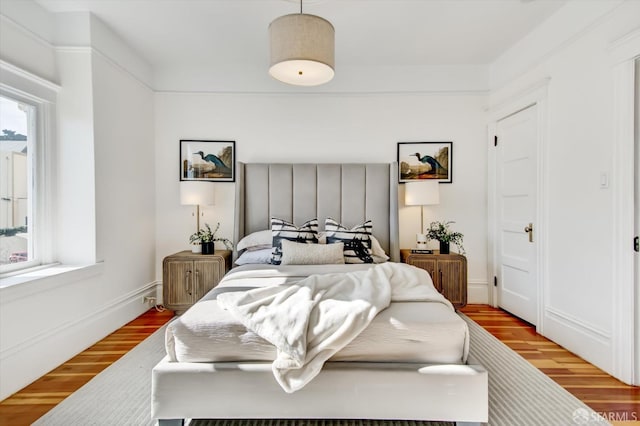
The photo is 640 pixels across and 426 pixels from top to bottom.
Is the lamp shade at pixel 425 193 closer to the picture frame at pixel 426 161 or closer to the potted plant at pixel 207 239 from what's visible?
the picture frame at pixel 426 161

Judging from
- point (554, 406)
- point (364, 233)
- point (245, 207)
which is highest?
point (245, 207)

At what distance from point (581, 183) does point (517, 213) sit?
0.88 metres

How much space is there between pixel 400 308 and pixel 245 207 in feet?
7.77

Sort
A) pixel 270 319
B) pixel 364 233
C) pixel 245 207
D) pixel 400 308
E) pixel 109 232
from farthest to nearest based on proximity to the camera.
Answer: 1. pixel 245 207
2. pixel 364 233
3. pixel 109 232
4. pixel 400 308
5. pixel 270 319

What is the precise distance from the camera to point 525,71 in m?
3.24

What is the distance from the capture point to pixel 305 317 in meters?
1.62

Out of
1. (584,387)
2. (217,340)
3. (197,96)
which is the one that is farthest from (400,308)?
(197,96)

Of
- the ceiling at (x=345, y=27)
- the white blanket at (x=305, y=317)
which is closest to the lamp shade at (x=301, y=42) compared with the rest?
the ceiling at (x=345, y=27)

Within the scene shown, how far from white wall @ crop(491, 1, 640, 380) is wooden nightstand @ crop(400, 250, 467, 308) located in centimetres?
71

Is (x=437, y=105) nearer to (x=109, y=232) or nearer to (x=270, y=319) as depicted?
(x=270, y=319)

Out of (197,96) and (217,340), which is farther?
(197,96)

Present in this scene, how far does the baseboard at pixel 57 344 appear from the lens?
6.91ft

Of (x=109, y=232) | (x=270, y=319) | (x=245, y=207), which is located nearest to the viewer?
(x=270, y=319)

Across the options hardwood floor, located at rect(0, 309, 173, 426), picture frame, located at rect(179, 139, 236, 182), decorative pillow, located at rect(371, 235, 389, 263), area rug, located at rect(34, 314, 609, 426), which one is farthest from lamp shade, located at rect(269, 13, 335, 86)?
hardwood floor, located at rect(0, 309, 173, 426)
